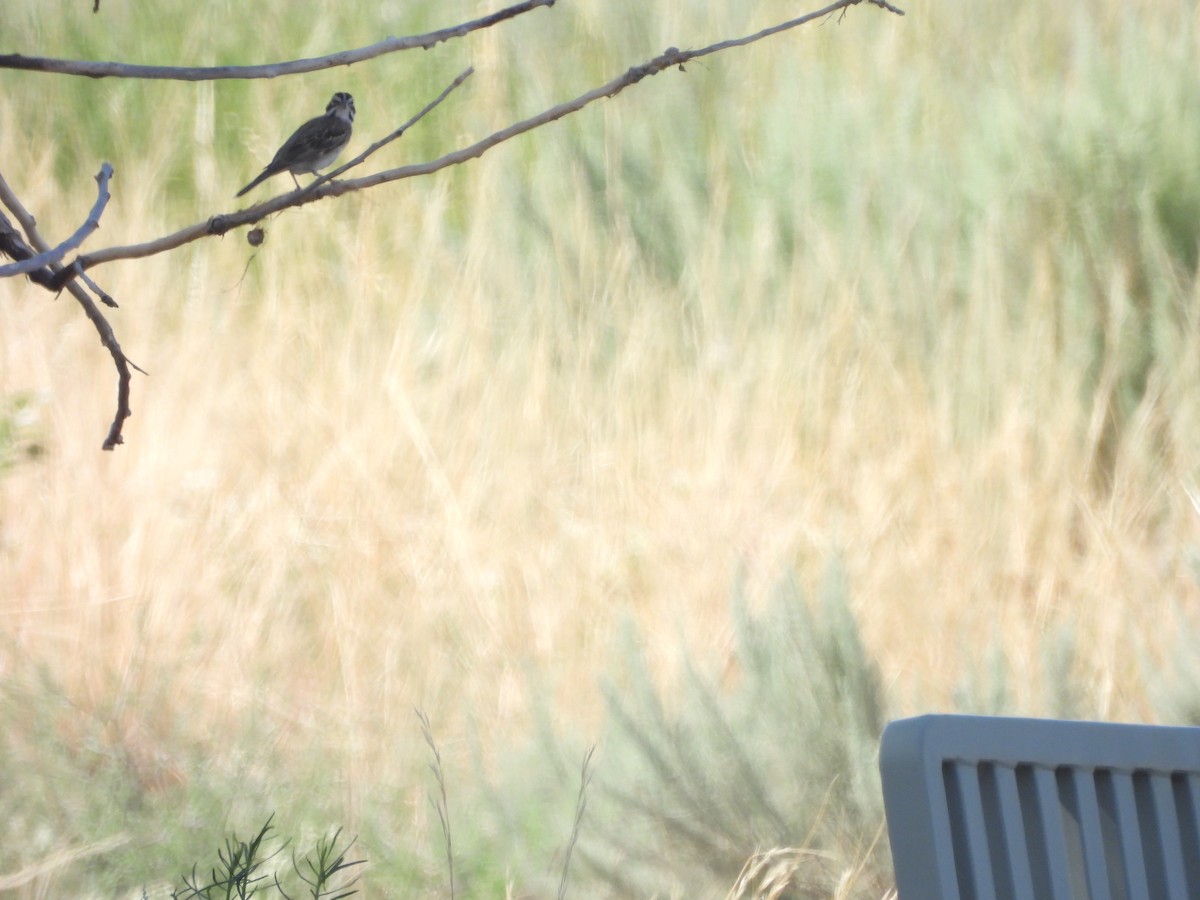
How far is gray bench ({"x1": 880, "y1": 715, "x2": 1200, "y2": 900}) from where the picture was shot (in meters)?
0.71

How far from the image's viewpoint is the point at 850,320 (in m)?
3.07

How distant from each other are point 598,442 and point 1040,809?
7.11ft

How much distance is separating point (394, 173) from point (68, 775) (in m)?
1.77

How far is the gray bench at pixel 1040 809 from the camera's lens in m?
0.71

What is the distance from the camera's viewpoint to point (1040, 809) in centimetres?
78

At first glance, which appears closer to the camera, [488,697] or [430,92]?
[488,697]

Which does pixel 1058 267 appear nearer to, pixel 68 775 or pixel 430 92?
pixel 430 92

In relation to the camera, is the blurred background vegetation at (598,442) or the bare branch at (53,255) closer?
the bare branch at (53,255)

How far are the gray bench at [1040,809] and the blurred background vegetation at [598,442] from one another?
118 centimetres

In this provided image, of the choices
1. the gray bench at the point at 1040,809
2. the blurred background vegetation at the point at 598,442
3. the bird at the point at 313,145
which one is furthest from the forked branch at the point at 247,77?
the blurred background vegetation at the point at 598,442

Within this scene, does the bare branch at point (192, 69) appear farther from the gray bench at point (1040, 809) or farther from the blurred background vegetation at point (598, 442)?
the blurred background vegetation at point (598, 442)

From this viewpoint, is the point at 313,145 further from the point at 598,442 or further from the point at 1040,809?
the point at 1040,809

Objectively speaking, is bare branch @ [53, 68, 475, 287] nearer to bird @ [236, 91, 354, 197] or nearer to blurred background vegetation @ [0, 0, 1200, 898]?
bird @ [236, 91, 354, 197]

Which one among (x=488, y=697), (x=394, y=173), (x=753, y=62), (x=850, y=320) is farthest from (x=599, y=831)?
(x=753, y=62)
